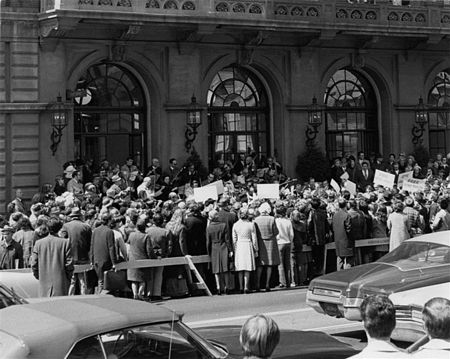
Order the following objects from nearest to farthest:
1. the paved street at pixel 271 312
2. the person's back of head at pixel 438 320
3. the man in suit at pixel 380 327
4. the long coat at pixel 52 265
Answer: the person's back of head at pixel 438 320, the man in suit at pixel 380 327, the paved street at pixel 271 312, the long coat at pixel 52 265

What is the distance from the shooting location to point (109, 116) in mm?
27078

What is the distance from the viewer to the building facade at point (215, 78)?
24.5 meters

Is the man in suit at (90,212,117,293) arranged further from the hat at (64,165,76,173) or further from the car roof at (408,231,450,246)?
the hat at (64,165,76,173)

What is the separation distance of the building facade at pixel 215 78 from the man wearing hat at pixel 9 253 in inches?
377

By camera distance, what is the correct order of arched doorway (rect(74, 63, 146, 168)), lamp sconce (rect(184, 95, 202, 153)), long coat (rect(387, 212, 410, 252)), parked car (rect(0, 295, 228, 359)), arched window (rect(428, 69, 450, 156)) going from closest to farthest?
1. parked car (rect(0, 295, 228, 359))
2. long coat (rect(387, 212, 410, 252))
3. arched doorway (rect(74, 63, 146, 168))
4. lamp sconce (rect(184, 95, 202, 153))
5. arched window (rect(428, 69, 450, 156))

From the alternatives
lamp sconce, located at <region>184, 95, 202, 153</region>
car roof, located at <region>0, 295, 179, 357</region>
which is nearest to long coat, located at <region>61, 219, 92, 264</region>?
car roof, located at <region>0, 295, 179, 357</region>

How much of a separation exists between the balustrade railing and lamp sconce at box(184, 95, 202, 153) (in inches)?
122

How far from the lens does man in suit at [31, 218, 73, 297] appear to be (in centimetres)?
1283

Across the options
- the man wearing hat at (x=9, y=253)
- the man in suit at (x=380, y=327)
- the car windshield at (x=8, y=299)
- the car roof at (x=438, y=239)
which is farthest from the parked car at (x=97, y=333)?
the man wearing hat at (x=9, y=253)

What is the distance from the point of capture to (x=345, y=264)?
1791 cm

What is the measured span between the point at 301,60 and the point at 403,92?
495 cm

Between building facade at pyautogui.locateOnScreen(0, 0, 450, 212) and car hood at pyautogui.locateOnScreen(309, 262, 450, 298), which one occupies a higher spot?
building facade at pyautogui.locateOnScreen(0, 0, 450, 212)

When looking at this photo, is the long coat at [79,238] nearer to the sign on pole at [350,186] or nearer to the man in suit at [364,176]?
the sign on pole at [350,186]

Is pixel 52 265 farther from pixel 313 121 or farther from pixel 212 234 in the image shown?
pixel 313 121
